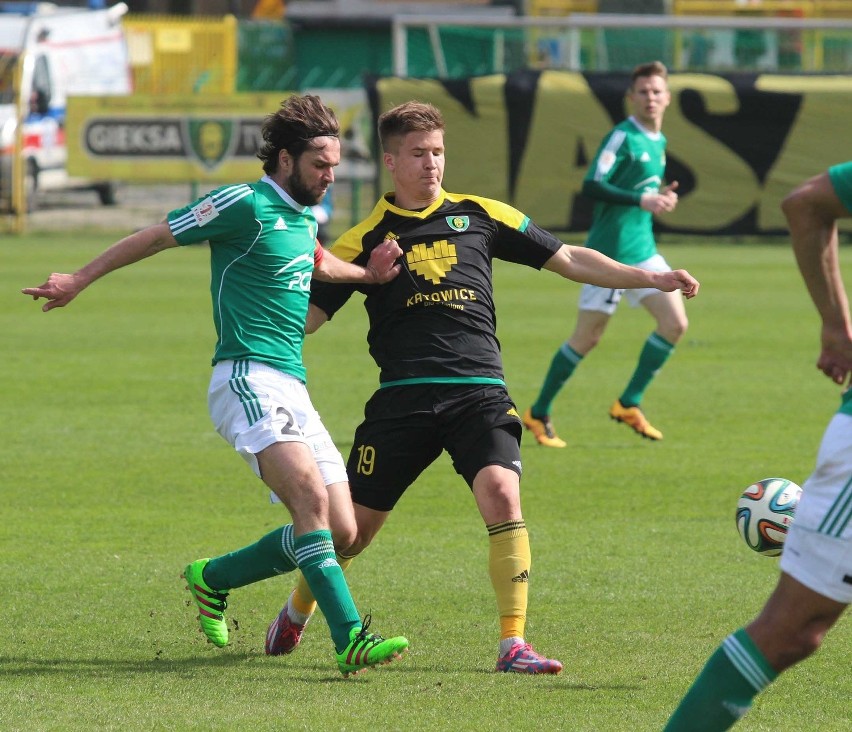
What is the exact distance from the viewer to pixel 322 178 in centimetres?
561

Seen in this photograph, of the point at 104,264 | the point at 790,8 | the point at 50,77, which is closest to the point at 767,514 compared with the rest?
the point at 104,264

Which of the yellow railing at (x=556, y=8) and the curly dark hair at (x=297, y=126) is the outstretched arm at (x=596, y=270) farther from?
the yellow railing at (x=556, y=8)

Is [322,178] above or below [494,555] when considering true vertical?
above

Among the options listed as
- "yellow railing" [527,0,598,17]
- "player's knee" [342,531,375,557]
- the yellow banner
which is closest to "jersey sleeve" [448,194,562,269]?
"player's knee" [342,531,375,557]

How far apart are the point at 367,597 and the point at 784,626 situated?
9.24 feet

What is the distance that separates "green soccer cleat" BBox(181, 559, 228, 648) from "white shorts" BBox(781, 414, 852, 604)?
2.59 meters

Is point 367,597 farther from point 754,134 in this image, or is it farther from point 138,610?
point 754,134

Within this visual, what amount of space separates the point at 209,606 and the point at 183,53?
32927mm

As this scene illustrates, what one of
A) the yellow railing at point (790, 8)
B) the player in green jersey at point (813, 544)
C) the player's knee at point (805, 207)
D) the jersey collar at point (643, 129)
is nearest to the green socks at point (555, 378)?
the jersey collar at point (643, 129)

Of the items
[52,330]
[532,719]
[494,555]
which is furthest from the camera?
[52,330]

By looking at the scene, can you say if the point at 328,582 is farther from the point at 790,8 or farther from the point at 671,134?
the point at 790,8

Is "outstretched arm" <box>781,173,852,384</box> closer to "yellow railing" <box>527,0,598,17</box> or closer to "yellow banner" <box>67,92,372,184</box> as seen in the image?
"yellow banner" <box>67,92,372,184</box>

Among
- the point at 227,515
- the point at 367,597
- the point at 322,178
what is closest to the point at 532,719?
the point at 367,597

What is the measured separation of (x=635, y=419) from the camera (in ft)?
33.4
